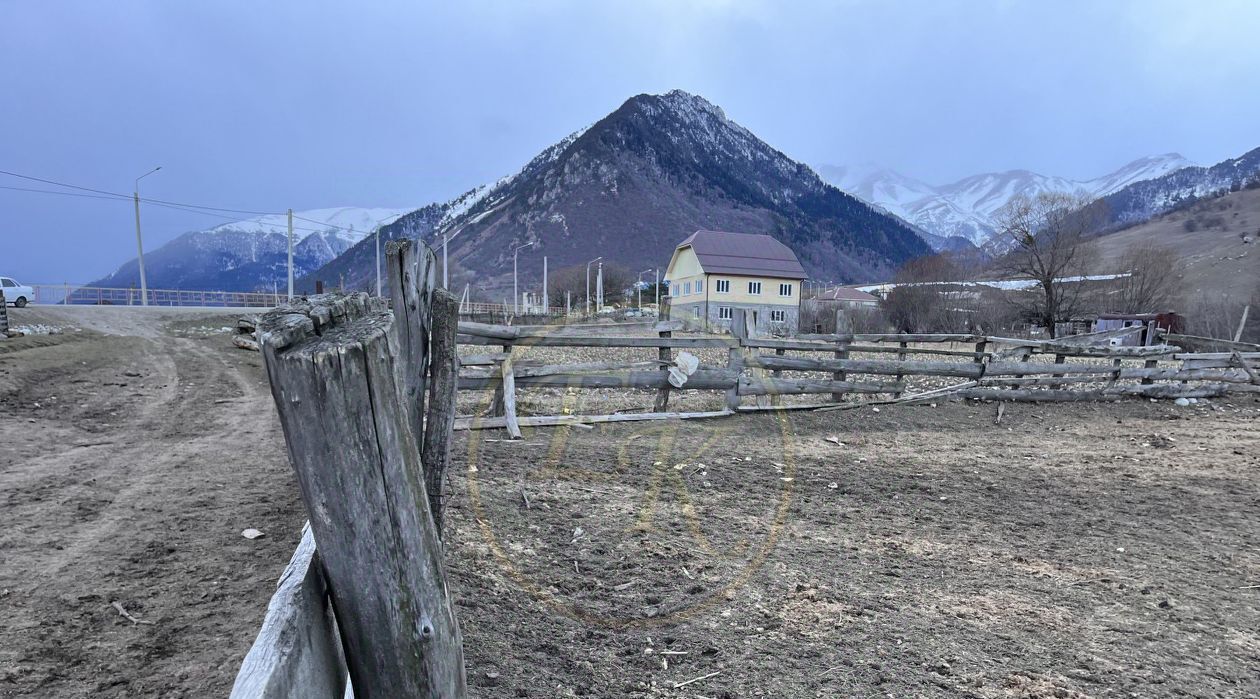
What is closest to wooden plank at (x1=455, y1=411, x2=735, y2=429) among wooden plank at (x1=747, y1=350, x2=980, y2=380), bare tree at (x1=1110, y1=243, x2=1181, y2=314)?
wooden plank at (x1=747, y1=350, x2=980, y2=380)

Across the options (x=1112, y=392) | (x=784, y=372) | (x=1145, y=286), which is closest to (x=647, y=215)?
(x=1145, y=286)

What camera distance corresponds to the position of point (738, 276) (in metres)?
51.1

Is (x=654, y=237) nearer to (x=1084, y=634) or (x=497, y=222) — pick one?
(x=497, y=222)

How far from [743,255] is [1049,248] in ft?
79.0

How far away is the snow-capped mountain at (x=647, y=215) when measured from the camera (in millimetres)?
131250

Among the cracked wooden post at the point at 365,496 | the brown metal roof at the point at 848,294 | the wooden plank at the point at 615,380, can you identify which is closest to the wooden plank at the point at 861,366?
the wooden plank at the point at 615,380

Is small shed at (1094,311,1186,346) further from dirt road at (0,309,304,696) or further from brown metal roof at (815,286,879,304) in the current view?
dirt road at (0,309,304,696)

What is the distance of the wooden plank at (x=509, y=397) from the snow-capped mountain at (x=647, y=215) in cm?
10252

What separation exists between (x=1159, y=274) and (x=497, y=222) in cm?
14297

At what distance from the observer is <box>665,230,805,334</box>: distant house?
50.5m

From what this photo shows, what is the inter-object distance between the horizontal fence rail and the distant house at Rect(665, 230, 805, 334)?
37.8 m

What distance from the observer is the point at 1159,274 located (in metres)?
37.4

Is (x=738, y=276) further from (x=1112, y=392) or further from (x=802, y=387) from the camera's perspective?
(x=802, y=387)

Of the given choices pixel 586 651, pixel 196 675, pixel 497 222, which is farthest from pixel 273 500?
pixel 497 222
